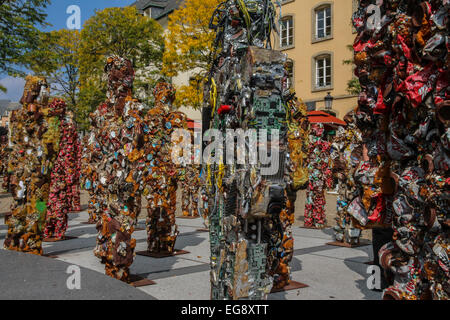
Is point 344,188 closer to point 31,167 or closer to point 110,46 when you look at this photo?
point 31,167

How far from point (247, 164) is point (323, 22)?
74.9ft

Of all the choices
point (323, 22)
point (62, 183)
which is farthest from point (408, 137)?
point (323, 22)

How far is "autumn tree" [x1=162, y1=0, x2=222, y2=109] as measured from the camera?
21.0 metres

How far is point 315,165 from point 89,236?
17.3 ft

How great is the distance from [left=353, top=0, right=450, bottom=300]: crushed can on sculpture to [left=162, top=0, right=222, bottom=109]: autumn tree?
18206 millimetres

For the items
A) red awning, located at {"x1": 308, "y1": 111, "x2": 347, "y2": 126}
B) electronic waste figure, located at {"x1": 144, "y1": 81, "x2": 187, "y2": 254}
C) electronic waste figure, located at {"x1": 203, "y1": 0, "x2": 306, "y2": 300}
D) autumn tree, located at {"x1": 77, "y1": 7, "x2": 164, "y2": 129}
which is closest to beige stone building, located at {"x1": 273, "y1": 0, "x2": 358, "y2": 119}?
red awning, located at {"x1": 308, "y1": 111, "x2": 347, "y2": 126}

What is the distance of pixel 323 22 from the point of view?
77.6 ft

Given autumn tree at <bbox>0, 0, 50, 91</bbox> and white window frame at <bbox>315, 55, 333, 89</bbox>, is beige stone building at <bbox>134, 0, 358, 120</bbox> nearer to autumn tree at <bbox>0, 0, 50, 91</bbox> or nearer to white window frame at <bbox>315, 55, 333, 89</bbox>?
white window frame at <bbox>315, 55, 333, 89</bbox>

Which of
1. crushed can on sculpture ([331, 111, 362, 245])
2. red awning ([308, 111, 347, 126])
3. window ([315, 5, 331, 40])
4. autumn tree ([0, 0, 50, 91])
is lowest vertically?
crushed can on sculpture ([331, 111, 362, 245])

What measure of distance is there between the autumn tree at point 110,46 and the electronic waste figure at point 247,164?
2313cm

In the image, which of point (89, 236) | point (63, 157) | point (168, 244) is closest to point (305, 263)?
point (168, 244)

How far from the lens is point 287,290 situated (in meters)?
4.88
